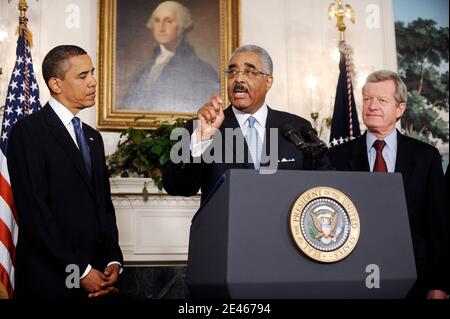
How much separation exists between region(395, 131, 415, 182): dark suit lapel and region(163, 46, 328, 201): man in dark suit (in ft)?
1.78

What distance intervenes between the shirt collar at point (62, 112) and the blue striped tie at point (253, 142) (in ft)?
2.93

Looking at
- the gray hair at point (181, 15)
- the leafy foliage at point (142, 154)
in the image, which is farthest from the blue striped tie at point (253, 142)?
the gray hair at point (181, 15)

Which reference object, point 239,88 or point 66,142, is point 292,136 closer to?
point 239,88

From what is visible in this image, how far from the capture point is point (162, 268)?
17.4 ft

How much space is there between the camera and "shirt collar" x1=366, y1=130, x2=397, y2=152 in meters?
3.10

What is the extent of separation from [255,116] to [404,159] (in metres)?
0.78

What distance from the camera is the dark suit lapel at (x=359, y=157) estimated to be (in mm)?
3075

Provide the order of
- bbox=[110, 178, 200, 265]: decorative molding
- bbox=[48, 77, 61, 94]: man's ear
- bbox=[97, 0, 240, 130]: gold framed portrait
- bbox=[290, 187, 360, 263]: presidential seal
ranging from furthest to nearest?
bbox=[97, 0, 240, 130]: gold framed portrait → bbox=[110, 178, 200, 265]: decorative molding → bbox=[48, 77, 61, 94]: man's ear → bbox=[290, 187, 360, 263]: presidential seal

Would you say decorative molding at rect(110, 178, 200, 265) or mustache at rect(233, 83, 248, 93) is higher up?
mustache at rect(233, 83, 248, 93)

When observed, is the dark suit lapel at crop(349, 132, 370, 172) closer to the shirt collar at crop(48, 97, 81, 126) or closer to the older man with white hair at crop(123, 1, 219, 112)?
the shirt collar at crop(48, 97, 81, 126)

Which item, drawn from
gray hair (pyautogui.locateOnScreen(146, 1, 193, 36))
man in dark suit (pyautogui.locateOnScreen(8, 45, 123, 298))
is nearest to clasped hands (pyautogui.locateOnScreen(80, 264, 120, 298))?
man in dark suit (pyautogui.locateOnScreen(8, 45, 123, 298))

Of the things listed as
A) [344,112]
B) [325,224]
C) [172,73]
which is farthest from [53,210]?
[172,73]

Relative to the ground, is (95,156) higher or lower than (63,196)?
higher

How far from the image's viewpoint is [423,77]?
21.9ft
